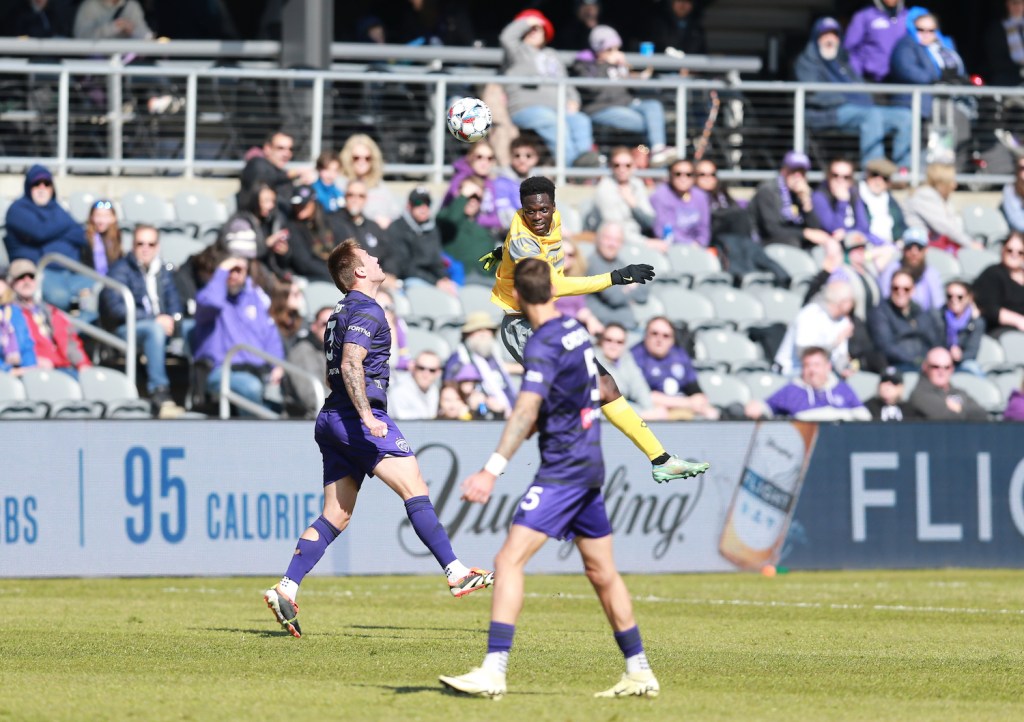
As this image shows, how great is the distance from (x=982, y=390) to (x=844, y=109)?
4743 millimetres

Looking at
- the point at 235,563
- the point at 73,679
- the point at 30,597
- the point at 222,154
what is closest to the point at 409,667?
the point at 73,679

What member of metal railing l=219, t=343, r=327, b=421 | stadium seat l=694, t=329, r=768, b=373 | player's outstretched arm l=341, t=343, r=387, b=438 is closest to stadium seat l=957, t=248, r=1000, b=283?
stadium seat l=694, t=329, r=768, b=373

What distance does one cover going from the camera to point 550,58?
21.9m

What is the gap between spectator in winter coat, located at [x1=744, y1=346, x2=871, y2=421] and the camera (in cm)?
1802

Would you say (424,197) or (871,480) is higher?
(424,197)

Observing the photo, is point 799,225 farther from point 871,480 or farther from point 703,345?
point 871,480

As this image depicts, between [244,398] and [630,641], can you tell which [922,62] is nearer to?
[244,398]

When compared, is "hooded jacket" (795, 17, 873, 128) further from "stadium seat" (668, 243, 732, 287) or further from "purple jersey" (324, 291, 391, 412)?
"purple jersey" (324, 291, 391, 412)

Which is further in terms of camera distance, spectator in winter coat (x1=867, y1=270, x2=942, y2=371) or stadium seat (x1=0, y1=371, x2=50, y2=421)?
spectator in winter coat (x1=867, y1=270, x2=942, y2=371)

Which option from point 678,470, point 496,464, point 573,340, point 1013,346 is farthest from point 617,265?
point 496,464

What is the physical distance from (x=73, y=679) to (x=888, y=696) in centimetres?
384

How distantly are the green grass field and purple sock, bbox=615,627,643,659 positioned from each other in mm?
219

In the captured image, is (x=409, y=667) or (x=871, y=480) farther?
(x=871, y=480)

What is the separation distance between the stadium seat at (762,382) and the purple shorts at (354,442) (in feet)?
27.5
